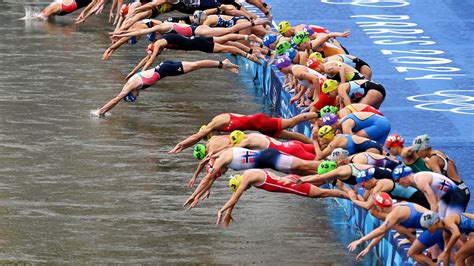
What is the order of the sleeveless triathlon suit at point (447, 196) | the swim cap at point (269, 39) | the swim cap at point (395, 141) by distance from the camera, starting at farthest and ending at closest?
the swim cap at point (269, 39), the swim cap at point (395, 141), the sleeveless triathlon suit at point (447, 196)

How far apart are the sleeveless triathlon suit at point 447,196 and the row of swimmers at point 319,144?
0.04 feet

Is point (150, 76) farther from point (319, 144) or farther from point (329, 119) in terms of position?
point (319, 144)

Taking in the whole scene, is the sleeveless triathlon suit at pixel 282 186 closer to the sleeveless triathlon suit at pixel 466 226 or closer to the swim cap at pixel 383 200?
the swim cap at pixel 383 200

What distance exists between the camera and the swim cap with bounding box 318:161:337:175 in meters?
18.3

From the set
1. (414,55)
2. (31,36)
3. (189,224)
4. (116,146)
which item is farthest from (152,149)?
(31,36)

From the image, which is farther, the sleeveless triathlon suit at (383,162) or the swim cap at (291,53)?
the swim cap at (291,53)

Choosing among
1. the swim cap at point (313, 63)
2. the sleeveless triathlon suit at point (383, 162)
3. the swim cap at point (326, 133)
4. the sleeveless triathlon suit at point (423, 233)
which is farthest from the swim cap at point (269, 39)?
the sleeveless triathlon suit at point (423, 233)

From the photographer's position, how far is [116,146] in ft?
78.1

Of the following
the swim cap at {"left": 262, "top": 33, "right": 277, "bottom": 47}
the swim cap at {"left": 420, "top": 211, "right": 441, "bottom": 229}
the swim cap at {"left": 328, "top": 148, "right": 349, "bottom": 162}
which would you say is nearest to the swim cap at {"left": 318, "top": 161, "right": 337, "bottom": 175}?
the swim cap at {"left": 328, "top": 148, "right": 349, "bottom": 162}

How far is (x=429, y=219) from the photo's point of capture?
16.3 meters

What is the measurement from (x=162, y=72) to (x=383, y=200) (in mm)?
8801

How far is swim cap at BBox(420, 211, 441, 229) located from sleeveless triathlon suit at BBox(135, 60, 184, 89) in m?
9.33

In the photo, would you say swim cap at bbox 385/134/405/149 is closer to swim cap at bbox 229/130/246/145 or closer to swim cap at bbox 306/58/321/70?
swim cap at bbox 229/130/246/145

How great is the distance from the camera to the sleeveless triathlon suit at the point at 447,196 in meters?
17.1
